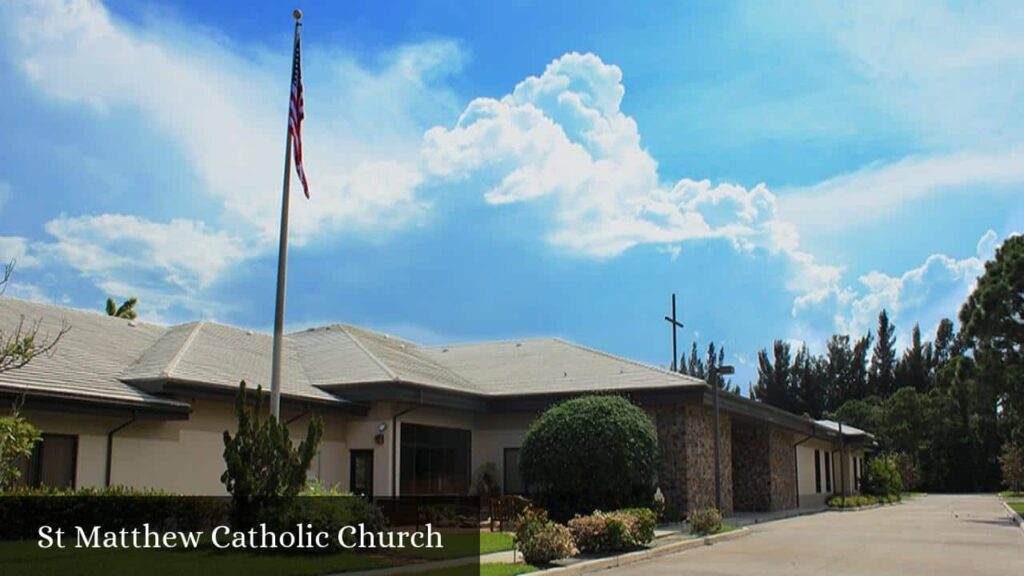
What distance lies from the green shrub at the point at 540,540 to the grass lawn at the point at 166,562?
6.92 feet

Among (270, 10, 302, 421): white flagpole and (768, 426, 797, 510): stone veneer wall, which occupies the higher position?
(270, 10, 302, 421): white flagpole

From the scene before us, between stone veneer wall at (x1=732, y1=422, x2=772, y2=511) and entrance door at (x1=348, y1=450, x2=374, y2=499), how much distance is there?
1399 cm

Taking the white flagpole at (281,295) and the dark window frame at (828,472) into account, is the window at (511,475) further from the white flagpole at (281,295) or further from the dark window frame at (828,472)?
the dark window frame at (828,472)

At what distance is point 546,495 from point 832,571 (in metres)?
9.19

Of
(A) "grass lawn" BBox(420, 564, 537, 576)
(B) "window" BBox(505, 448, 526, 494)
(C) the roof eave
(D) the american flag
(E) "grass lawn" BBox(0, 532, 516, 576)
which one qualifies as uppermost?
(D) the american flag

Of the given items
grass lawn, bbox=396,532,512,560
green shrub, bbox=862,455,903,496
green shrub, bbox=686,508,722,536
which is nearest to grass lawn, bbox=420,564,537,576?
grass lawn, bbox=396,532,512,560

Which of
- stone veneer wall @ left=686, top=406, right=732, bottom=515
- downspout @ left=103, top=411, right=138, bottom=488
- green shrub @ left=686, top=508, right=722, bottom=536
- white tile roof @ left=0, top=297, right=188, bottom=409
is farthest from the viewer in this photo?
stone veneer wall @ left=686, top=406, right=732, bottom=515

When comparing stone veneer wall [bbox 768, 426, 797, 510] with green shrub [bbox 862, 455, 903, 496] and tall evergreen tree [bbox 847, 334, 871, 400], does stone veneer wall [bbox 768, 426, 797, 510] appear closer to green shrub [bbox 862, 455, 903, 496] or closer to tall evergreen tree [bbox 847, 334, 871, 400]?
green shrub [bbox 862, 455, 903, 496]

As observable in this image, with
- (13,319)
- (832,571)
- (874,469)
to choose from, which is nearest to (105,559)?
(13,319)

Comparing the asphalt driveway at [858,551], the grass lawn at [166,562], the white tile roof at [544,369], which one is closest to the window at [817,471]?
the asphalt driveway at [858,551]

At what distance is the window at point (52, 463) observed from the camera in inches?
679

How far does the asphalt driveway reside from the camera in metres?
15.1

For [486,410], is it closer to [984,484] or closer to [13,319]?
[13,319]

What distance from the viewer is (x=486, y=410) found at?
27.9 meters
